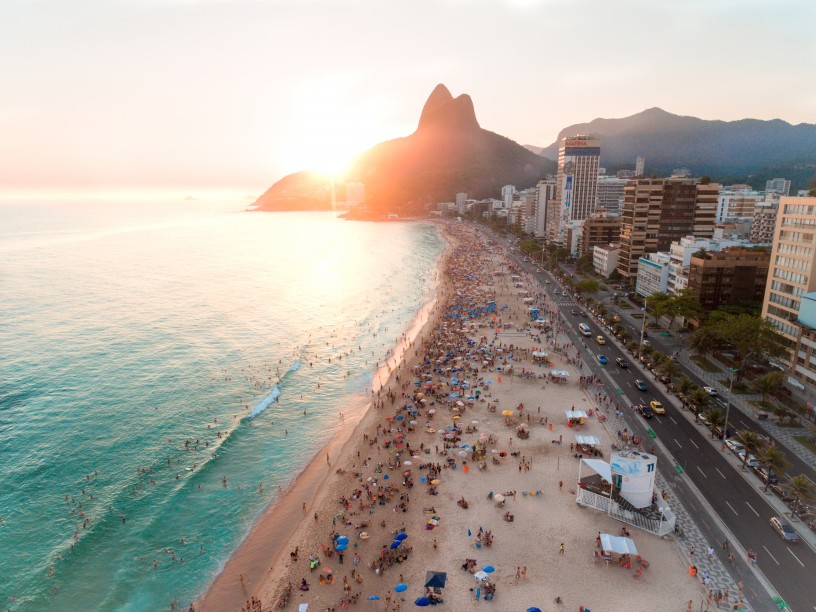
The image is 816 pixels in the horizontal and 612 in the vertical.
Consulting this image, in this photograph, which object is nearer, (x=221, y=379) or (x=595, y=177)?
(x=221, y=379)

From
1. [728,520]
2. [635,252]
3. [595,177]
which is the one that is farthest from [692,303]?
[595,177]

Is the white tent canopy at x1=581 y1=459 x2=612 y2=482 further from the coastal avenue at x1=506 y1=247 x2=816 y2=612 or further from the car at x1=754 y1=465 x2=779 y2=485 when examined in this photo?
the car at x1=754 y1=465 x2=779 y2=485

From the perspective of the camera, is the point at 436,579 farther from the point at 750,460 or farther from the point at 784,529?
the point at 750,460

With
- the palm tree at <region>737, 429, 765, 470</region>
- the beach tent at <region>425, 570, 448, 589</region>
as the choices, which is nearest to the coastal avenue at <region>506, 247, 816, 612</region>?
the palm tree at <region>737, 429, 765, 470</region>

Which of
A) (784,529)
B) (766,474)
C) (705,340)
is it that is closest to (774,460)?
(766,474)

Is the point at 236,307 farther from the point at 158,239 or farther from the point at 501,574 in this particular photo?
the point at 158,239
